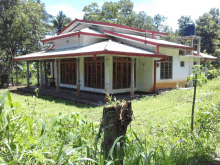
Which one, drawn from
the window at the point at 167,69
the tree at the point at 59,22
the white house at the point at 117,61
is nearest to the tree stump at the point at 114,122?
the white house at the point at 117,61

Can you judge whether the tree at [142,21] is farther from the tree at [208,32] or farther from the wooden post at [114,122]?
the wooden post at [114,122]

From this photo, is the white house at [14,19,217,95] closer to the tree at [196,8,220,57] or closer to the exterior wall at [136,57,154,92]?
the exterior wall at [136,57,154,92]

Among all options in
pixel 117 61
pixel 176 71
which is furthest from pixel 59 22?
pixel 117 61

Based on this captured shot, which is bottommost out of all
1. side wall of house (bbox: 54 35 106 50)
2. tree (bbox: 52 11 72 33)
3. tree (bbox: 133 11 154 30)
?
side wall of house (bbox: 54 35 106 50)

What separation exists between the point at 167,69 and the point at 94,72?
5.39 metres

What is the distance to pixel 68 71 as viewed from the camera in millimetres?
15391

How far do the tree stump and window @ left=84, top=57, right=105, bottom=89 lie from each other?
31.4 ft

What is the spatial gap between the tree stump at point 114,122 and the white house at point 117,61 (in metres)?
7.50

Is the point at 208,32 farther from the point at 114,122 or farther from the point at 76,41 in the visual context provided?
the point at 114,122

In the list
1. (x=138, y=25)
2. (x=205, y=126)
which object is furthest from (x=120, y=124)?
(x=138, y=25)

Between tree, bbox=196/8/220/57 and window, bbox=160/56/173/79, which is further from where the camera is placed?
tree, bbox=196/8/220/57

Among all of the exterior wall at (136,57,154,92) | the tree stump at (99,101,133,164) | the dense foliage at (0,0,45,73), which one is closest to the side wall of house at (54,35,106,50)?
the exterior wall at (136,57,154,92)

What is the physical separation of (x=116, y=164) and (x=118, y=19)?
34.6 metres

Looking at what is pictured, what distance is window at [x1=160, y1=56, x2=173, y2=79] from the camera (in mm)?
13988
